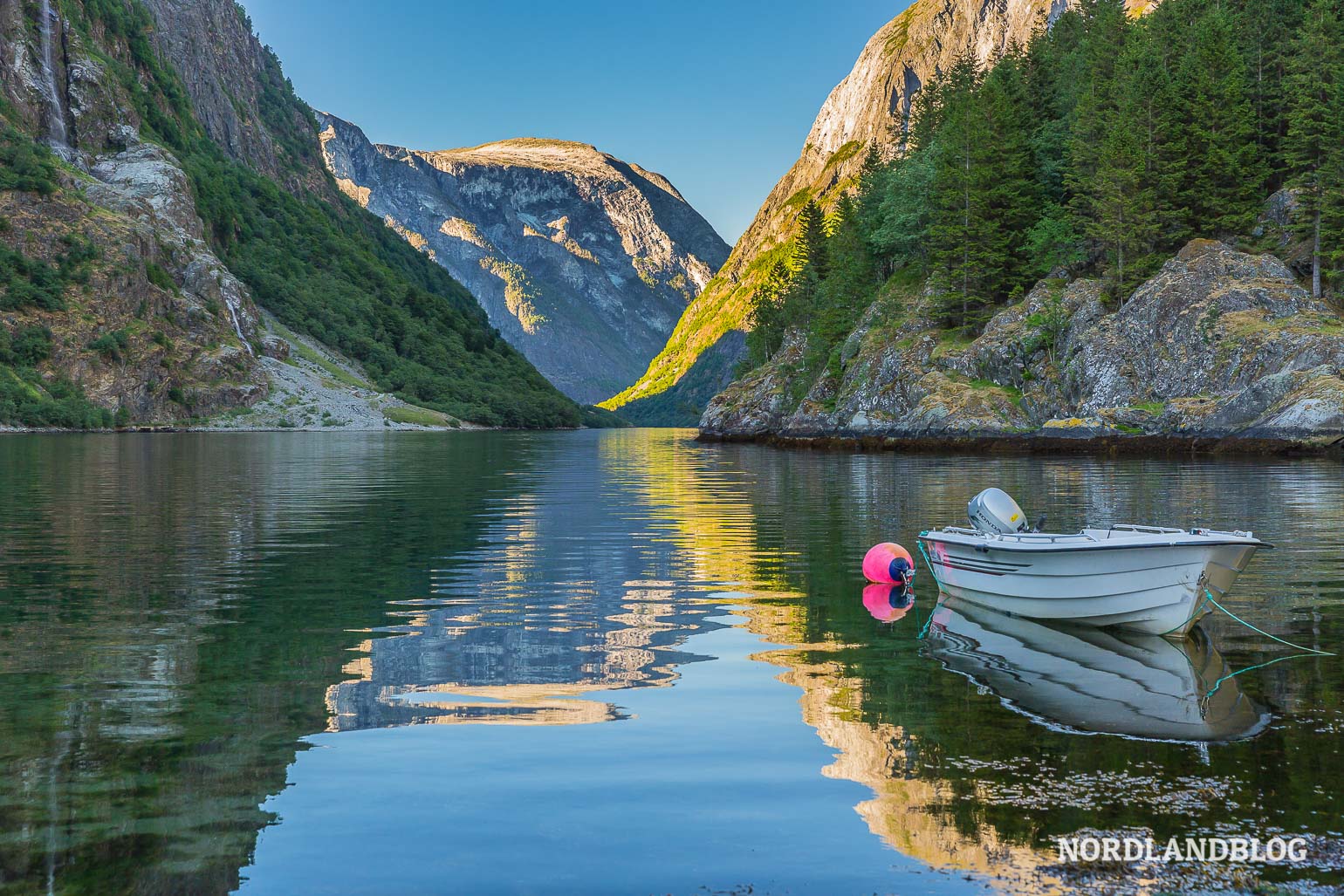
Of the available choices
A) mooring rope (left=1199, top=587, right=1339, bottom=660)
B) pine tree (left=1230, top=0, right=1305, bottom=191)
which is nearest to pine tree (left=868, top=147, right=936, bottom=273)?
pine tree (left=1230, top=0, right=1305, bottom=191)

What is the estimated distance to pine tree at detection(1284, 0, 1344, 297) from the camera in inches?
3155

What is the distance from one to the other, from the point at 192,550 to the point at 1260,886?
28.2m

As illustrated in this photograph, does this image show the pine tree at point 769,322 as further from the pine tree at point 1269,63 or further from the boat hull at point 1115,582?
the boat hull at point 1115,582

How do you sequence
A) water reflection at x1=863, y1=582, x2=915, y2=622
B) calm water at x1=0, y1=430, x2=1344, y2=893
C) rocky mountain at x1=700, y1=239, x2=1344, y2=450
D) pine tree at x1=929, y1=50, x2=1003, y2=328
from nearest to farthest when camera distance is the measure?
calm water at x1=0, y1=430, x2=1344, y2=893 < water reflection at x1=863, y1=582, x2=915, y2=622 < rocky mountain at x1=700, y1=239, x2=1344, y2=450 < pine tree at x1=929, y1=50, x2=1003, y2=328

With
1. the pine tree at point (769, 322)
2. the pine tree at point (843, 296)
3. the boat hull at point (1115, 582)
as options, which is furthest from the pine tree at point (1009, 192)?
the boat hull at point (1115, 582)

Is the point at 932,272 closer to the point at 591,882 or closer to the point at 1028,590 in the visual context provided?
the point at 1028,590

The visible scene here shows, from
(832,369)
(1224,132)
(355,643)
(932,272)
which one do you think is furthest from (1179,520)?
(832,369)

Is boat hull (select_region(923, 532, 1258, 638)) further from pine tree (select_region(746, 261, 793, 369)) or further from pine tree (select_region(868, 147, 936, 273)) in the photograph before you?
pine tree (select_region(746, 261, 793, 369))

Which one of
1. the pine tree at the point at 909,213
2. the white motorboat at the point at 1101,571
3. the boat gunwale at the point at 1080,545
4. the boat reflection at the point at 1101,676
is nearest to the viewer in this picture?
the boat reflection at the point at 1101,676

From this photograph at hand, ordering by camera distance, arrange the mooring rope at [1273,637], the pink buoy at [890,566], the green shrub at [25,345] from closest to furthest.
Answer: the mooring rope at [1273,637], the pink buoy at [890,566], the green shrub at [25,345]

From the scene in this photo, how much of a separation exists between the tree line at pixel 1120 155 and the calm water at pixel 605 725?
226ft

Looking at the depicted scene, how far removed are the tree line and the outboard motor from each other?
74114 mm

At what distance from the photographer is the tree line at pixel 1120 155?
87688 millimetres

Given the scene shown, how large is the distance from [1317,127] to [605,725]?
321 feet
